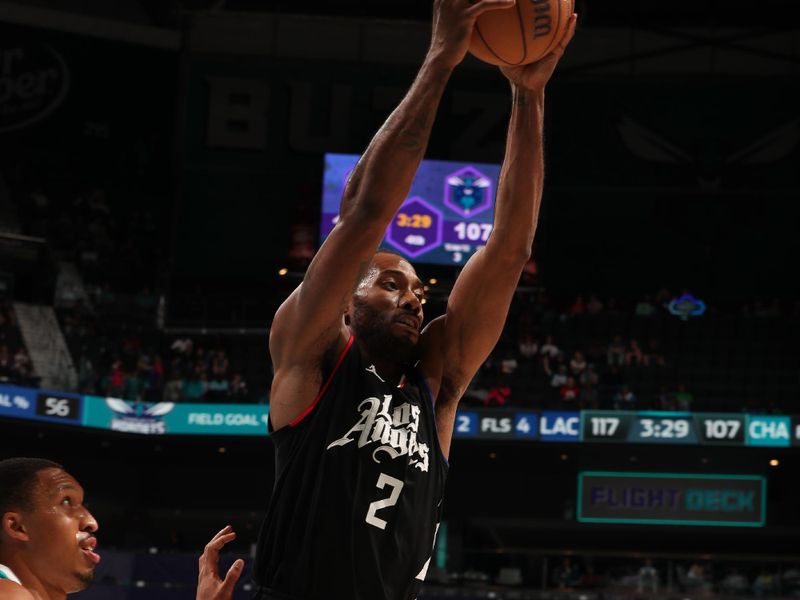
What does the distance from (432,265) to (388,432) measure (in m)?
20.5

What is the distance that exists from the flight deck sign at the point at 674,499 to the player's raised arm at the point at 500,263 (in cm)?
1831

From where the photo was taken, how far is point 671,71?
86.7 ft

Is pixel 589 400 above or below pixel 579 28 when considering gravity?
below

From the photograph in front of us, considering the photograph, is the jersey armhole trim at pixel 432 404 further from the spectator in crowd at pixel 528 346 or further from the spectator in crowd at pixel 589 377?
the spectator in crowd at pixel 528 346

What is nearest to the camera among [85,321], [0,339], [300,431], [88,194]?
[300,431]

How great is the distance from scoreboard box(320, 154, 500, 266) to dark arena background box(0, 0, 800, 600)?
245 mm

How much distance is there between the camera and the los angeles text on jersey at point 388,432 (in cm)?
342

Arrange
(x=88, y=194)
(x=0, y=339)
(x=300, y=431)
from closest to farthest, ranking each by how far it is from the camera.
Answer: (x=300, y=431), (x=0, y=339), (x=88, y=194)

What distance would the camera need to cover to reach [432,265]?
23922 mm

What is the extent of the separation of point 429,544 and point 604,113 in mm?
23792

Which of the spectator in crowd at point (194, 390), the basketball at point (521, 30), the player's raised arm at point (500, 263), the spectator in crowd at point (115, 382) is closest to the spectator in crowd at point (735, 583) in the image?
the spectator in crowd at point (194, 390)

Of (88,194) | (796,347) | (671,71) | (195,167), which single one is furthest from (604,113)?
(88,194)

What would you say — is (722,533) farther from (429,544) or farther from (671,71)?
(429,544)

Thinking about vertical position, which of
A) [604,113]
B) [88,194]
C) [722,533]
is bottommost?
[722,533]
